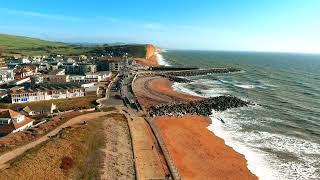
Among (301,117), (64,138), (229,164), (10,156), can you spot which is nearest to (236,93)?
(301,117)

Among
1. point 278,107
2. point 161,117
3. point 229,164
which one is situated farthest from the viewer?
point 278,107

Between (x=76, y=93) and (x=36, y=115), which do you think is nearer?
(x=36, y=115)

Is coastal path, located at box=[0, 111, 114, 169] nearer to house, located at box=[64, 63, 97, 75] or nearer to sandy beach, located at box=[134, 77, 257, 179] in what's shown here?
sandy beach, located at box=[134, 77, 257, 179]

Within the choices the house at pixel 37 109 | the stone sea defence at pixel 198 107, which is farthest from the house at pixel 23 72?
the stone sea defence at pixel 198 107

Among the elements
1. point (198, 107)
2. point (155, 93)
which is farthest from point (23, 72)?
point (198, 107)

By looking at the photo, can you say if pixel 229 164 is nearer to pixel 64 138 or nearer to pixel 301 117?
pixel 64 138

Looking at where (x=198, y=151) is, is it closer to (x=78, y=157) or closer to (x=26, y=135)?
(x=78, y=157)
